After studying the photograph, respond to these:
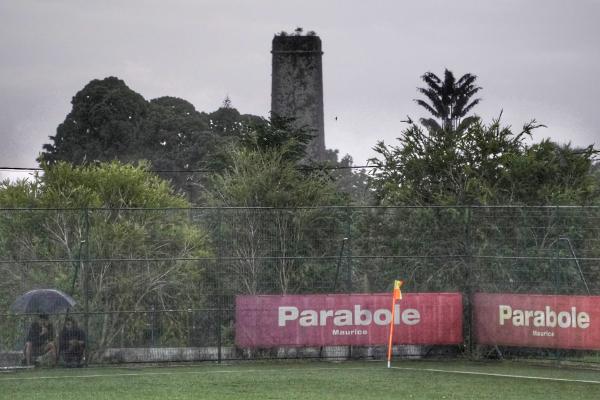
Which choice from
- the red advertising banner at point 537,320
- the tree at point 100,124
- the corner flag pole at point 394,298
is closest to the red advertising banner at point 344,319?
the red advertising banner at point 537,320

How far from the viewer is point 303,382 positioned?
21.5m

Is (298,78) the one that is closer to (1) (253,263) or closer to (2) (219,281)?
(1) (253,263)

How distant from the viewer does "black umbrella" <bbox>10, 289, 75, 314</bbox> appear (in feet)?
82.0

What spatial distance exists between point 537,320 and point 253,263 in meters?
6.03

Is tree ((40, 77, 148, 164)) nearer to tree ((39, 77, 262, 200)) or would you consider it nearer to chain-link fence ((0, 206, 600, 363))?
tree ((39, 77, 262, 200))

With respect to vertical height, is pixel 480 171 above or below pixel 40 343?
above

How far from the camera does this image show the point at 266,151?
38719 millimetres

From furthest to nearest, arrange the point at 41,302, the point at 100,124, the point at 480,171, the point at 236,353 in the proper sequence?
the point at 100,124 → the point at 480,171 → the point at 236,353 → the point at 41,302

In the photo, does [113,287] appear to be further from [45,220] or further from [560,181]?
[560,181]

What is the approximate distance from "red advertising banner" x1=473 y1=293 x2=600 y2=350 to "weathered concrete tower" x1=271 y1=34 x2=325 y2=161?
3021 cm

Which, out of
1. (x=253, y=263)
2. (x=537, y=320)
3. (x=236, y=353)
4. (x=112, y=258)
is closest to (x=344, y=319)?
(x=253, y=263)

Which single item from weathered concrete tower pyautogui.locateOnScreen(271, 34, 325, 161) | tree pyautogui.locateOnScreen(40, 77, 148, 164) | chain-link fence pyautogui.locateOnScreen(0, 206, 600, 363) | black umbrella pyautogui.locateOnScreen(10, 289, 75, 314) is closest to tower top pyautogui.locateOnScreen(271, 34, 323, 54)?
weathered concrete tower pyautogui.locateOnScreen(271, 34, 325, 161)

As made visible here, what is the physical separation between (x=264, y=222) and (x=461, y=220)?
4259 millimetres

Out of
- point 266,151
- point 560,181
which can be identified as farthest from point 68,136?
point 560,181
